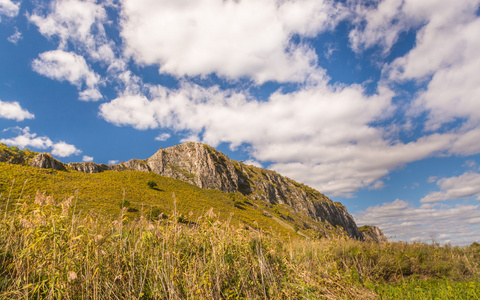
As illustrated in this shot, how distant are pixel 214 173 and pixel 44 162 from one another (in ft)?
133

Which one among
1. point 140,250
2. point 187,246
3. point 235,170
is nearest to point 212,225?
point 187,246

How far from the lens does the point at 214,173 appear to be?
70.6m

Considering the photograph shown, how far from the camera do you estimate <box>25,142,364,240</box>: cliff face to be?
67625 millimetres

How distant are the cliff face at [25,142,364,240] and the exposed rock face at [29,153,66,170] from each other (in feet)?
51.9

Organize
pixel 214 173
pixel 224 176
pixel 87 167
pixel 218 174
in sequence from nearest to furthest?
1. pixel 87 167
2. pixel 214 173
3. pixel 218 174
4. pixel 224 176

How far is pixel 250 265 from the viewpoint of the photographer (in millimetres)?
4977

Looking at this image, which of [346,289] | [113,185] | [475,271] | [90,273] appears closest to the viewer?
[90,273]

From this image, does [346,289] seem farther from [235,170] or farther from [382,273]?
[235,170]

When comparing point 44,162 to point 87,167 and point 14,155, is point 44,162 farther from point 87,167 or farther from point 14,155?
point 87,167

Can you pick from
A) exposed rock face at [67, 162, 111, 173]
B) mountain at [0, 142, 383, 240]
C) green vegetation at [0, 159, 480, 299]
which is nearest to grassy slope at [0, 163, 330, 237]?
green vegetation at [0, 159, 480, 299]

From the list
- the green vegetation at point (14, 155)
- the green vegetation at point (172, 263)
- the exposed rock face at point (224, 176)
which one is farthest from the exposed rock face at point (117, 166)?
the green vegetation at point (172, 263)

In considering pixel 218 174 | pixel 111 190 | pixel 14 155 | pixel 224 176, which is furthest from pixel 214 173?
pixel 14 155

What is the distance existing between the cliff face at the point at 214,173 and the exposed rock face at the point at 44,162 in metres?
15.8

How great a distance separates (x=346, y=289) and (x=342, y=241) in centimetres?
613
